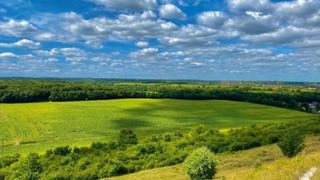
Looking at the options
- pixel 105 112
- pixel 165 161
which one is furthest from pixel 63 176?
pixel 105 112

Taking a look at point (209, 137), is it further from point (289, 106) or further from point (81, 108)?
point (289, 106)

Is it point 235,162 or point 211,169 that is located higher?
point 211,169

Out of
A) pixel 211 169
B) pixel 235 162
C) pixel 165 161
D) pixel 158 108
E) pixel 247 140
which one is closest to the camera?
pixel 211 169

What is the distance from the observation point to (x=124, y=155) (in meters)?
72.5

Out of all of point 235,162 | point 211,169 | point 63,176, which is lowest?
point 63,176

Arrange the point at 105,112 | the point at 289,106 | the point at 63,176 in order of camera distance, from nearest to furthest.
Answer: the point at 63,176, the point at 105,112, the point at 289,106

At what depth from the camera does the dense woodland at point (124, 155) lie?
2542 inches

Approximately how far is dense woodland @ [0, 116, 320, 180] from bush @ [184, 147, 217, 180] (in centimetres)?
3001

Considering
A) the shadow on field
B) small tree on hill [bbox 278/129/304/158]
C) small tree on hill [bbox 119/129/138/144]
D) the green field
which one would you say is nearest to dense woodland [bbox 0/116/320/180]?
small tree on hill [bbox 119/129/138/144]

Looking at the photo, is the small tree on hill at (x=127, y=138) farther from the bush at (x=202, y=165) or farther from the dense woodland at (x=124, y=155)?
the bush at (x=202, y=165)

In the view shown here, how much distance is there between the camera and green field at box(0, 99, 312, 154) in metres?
97.6

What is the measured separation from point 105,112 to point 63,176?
67909 mm

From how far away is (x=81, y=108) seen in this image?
440 feet

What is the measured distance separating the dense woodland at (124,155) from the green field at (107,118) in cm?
1159
